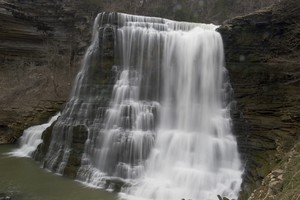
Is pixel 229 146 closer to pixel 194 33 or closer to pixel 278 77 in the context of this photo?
pixel 278 77

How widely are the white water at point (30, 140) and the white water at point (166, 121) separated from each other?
5293mm

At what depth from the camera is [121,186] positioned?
13.5 meters

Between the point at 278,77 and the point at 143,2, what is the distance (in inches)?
1065

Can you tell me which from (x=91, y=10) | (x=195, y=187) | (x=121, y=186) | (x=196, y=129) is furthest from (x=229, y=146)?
(x=91, y=10)

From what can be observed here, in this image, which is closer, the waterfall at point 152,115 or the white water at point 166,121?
the white water at point 166,121

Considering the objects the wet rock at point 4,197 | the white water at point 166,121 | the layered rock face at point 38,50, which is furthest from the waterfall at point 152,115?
the layered rock face at point 38,50

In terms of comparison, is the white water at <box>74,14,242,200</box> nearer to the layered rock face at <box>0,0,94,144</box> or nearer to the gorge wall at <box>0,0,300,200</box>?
the gorge wall at <box>0,0,300,200</box>

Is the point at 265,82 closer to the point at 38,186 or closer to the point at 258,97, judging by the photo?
the point at 258,97

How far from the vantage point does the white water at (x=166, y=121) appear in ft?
44.9

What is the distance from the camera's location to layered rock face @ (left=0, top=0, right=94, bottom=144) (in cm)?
2509

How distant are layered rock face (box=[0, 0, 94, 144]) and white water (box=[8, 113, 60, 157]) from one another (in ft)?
8.48

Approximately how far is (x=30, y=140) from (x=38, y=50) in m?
11.2

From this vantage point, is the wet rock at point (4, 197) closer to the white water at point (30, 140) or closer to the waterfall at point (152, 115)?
the waterfall at point (152, 115)

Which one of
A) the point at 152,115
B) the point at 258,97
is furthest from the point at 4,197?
the point at 258,97
